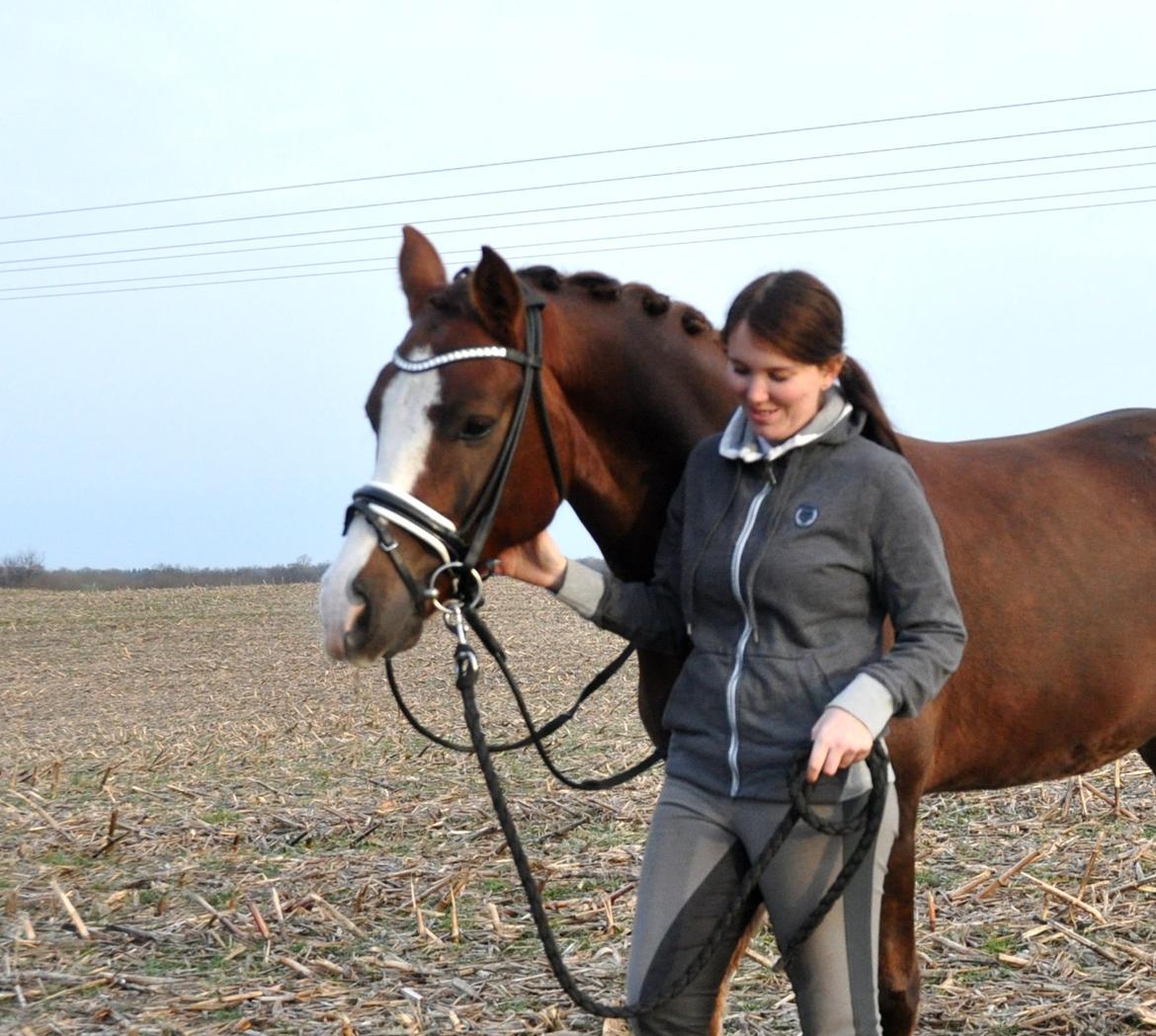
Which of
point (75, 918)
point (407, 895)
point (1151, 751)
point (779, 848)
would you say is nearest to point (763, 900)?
point (779, 848)

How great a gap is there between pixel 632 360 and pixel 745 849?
1.27 m

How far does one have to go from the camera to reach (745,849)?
2.75 metres

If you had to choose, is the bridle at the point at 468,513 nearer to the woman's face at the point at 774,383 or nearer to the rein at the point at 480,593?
the rein at the point at 480,593

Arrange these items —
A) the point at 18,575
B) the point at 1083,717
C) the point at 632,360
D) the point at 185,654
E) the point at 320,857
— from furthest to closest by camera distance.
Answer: the point at 18,575, the point at 185,654, the point at 320,857, the point at 1083,717, the point at 632,360

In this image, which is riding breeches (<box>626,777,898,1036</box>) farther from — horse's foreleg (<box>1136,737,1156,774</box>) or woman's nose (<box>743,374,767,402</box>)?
horse's foreleg (<box>1136,737,1156,774</box>)

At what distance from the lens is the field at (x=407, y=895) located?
458 centimetres

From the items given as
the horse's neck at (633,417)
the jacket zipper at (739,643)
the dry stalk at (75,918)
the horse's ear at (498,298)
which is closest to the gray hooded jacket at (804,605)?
the jacket zipper at (739,643)

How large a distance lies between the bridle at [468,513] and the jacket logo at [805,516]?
64cm

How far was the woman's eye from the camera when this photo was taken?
113 inches

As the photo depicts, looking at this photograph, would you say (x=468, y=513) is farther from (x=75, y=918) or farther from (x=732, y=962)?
(x=75, y=918)

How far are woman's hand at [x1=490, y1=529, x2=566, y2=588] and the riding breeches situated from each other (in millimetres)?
620

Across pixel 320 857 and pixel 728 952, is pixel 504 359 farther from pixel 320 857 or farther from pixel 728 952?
pixel 320 857

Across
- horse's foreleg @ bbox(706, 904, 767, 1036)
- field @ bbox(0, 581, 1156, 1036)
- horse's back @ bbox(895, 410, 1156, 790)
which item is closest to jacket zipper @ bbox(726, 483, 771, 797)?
horse's foreleg @ bbox(706, 904, 767, 1036)

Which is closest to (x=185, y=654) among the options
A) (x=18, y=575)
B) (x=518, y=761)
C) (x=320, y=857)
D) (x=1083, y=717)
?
(x=518, y=761)
